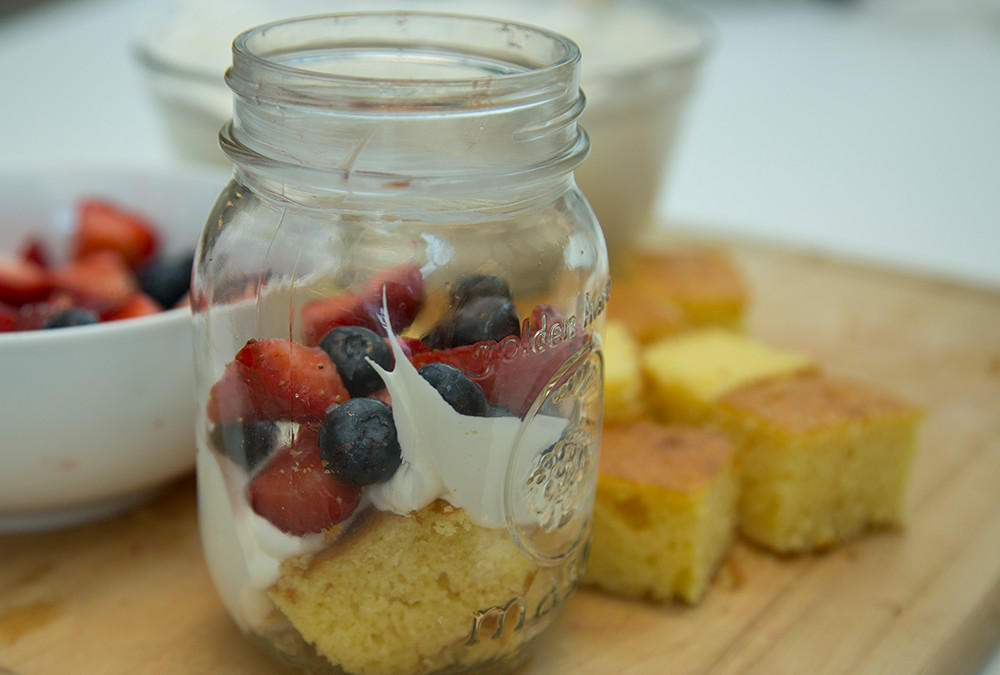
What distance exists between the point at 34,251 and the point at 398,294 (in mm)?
720

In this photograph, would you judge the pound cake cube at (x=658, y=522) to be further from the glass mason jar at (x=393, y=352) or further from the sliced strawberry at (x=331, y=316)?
the sliced strawberry at (x=331, y=316)

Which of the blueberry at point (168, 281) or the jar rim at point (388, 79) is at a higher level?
the jar rim at point (388, 79)

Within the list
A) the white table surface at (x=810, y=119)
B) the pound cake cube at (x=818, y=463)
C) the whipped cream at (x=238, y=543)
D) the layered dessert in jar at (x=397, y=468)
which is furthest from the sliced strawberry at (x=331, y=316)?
the white table surface at (x=810, y=119)

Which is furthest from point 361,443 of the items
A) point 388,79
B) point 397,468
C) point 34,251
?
point 34,251

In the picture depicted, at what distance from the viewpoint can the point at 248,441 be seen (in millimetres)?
822

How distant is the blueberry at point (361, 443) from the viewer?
75cm

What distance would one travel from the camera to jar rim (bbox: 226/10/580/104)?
2.39ft

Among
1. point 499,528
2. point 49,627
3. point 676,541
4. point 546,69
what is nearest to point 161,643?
point 49,627

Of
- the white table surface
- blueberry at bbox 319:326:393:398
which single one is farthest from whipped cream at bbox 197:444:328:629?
the white table surface

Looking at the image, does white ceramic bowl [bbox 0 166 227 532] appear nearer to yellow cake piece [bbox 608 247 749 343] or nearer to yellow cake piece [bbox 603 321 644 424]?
yellow cake piece [bbox 603 321 644 424]

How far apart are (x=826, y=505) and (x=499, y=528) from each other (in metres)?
0.45

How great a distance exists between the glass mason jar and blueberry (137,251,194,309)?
13.4 inches

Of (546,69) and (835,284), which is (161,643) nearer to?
(546,69)

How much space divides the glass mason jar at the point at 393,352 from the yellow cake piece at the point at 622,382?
284mm
